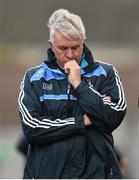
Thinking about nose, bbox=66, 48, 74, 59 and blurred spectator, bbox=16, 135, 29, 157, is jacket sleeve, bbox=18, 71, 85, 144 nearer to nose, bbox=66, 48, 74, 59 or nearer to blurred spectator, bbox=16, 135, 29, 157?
nose, bbox=66, 48, 74, 59

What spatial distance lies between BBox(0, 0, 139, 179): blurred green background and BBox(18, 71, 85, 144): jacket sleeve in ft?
13.3

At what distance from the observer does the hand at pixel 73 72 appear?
362cm

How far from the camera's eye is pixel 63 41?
362 centimetres

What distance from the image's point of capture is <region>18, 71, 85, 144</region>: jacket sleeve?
3.58 metres

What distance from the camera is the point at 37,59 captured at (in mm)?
7930

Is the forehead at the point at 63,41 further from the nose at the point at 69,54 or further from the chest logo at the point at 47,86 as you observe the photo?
the chest logo at the point at 47,86

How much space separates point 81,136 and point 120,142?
14.1ft

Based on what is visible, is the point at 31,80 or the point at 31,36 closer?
the point at 31,80

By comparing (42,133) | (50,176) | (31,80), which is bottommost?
(50,176)

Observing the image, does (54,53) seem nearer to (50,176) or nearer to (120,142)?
(50,176)

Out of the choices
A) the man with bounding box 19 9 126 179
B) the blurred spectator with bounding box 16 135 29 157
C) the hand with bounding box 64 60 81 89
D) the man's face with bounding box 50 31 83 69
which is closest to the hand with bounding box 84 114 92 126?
the man with bounding box 19 9 126 179

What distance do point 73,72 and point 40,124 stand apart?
1.14ft

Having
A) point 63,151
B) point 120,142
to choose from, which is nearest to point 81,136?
point 63,151

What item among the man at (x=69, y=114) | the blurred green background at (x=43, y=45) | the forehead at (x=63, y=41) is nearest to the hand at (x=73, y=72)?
the man at (x=69, y=114)
